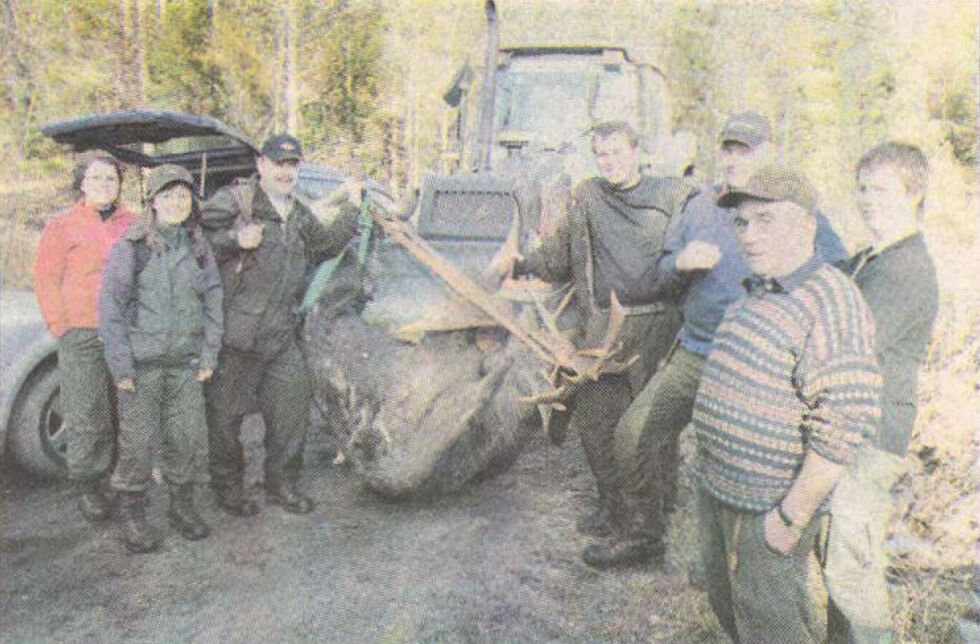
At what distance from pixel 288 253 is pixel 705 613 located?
2.64 meters

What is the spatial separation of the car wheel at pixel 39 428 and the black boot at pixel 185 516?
96cm

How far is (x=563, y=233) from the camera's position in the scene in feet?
12.4

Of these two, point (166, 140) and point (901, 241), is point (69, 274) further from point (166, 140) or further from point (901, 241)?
point (901, 241)

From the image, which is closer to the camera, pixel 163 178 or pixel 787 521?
pixel 787 521

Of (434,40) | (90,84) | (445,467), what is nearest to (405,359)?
(445,467)

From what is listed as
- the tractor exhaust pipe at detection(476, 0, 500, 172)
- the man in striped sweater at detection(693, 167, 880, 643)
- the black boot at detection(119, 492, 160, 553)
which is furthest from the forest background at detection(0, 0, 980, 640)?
the black boot at detection(119, 492, 160, 553)

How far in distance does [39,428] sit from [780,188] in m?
4.11

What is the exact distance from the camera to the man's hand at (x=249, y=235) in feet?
12.6

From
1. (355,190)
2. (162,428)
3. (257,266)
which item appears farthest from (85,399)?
(355,190)

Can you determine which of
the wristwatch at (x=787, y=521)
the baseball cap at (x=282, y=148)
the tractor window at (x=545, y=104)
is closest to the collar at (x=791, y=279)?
the wristwatch at (x=787, y=521)

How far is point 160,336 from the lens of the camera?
360 centimetres

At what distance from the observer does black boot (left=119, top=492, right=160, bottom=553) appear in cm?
371

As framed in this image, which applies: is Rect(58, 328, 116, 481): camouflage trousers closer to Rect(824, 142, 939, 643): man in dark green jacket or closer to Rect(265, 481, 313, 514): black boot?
Rect(265, 481, 313, 514): black boot

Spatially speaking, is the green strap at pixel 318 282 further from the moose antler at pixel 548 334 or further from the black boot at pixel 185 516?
the black boot at pixel 185 516
